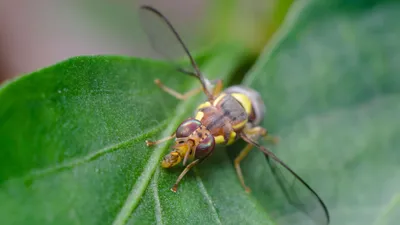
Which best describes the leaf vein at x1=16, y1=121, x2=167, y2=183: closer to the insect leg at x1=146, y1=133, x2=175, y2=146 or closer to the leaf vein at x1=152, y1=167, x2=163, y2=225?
the insect leg at x1=146, y1=133, x2=175, y2=146

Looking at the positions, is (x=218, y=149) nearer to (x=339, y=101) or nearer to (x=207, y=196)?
(x=207, y=196)

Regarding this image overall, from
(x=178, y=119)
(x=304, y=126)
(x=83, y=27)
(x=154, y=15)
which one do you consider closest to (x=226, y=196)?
(x=178, y=119)

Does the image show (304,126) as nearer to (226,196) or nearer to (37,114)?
(226,196)

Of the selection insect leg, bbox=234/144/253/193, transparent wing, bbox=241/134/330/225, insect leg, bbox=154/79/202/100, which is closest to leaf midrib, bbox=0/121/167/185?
insect leg, bbox=154/79/202/100

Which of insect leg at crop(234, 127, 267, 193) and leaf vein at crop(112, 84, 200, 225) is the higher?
leaf vein at crop(112, 84, 200, 225)

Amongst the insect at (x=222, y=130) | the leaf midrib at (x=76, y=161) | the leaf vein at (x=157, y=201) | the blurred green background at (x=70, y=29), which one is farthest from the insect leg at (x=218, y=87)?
the blurred green background at (x=70, y=29)

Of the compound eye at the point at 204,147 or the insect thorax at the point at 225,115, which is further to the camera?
the insect thorax at the point at 225,115

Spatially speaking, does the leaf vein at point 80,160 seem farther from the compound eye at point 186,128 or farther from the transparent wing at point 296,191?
the transparent wing at point 296,191
